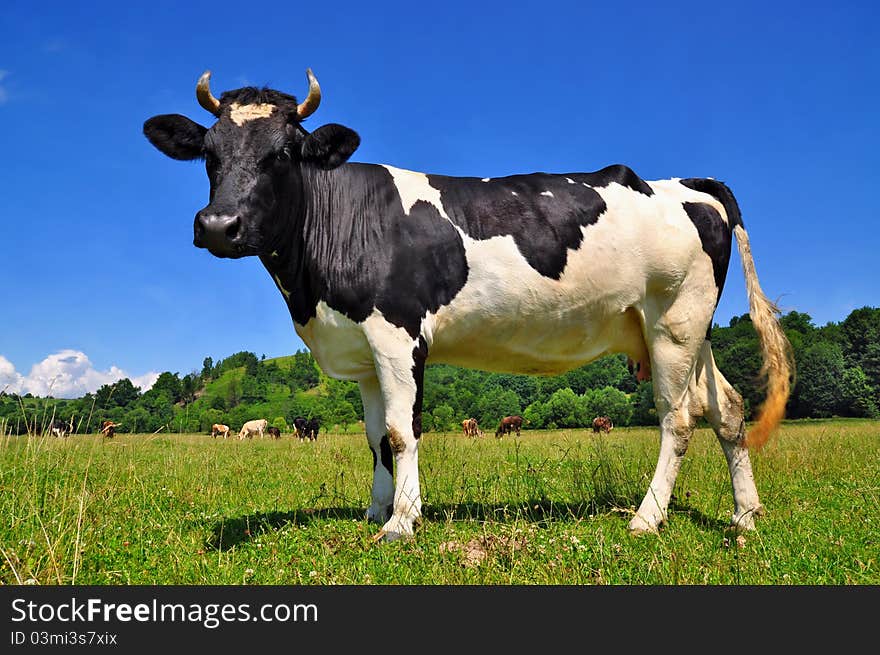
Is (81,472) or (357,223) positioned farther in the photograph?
(81,472)

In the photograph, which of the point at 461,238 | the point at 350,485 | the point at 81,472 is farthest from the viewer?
the point at 350,485

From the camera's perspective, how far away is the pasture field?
440cm

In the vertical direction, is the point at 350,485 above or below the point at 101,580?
above

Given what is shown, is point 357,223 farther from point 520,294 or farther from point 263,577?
point 263,577

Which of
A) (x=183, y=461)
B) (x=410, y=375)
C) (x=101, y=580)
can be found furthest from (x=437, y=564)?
(x=183, y=461)

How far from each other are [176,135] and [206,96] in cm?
56

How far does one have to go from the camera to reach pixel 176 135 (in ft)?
19.7

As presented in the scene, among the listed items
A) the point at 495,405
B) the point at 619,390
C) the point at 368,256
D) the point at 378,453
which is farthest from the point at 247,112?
the point at 619,390

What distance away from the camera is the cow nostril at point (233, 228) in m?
5.01

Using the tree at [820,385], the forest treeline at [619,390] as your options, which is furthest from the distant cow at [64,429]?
the tree at [820,385]

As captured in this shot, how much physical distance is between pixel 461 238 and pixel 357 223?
100 centimetres

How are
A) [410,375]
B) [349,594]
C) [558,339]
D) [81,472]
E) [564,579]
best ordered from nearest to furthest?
[349,594] → [564,579] → [410,375] → [558,339] → [81,472]

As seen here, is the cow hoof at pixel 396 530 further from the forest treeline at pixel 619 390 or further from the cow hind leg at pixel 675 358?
the forest treeline at pixel 619 390

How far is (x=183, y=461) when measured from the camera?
37.2 feet
